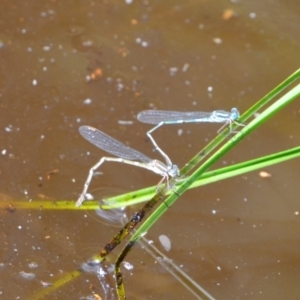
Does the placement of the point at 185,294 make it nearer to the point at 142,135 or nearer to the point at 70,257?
the point at 70,257

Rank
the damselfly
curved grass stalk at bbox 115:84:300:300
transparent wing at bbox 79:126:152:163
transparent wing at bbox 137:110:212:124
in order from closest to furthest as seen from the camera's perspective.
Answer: curved grass stalk at bbox 115:84:300:300 < the damselfly < transparent wing at bbox 79:126:152:163 < transparent wing at bbox 137:110:212:124

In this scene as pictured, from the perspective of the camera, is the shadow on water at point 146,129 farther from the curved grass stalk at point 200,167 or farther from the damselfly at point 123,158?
the curved grass stalk at point 200,167

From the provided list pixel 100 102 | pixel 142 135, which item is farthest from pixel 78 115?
pixel 142 135

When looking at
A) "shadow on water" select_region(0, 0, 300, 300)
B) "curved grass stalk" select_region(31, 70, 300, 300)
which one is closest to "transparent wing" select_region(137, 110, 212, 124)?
"shadow on water" select_region(0, 0, 300, 300)

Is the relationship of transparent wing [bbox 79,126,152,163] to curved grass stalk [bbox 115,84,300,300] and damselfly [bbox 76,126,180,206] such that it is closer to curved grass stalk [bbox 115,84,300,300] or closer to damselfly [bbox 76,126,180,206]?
damselfly [bbox 76,126,180,206]

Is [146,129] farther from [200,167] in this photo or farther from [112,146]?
[200,167]

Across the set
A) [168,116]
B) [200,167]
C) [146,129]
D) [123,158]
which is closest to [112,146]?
[123,158]
